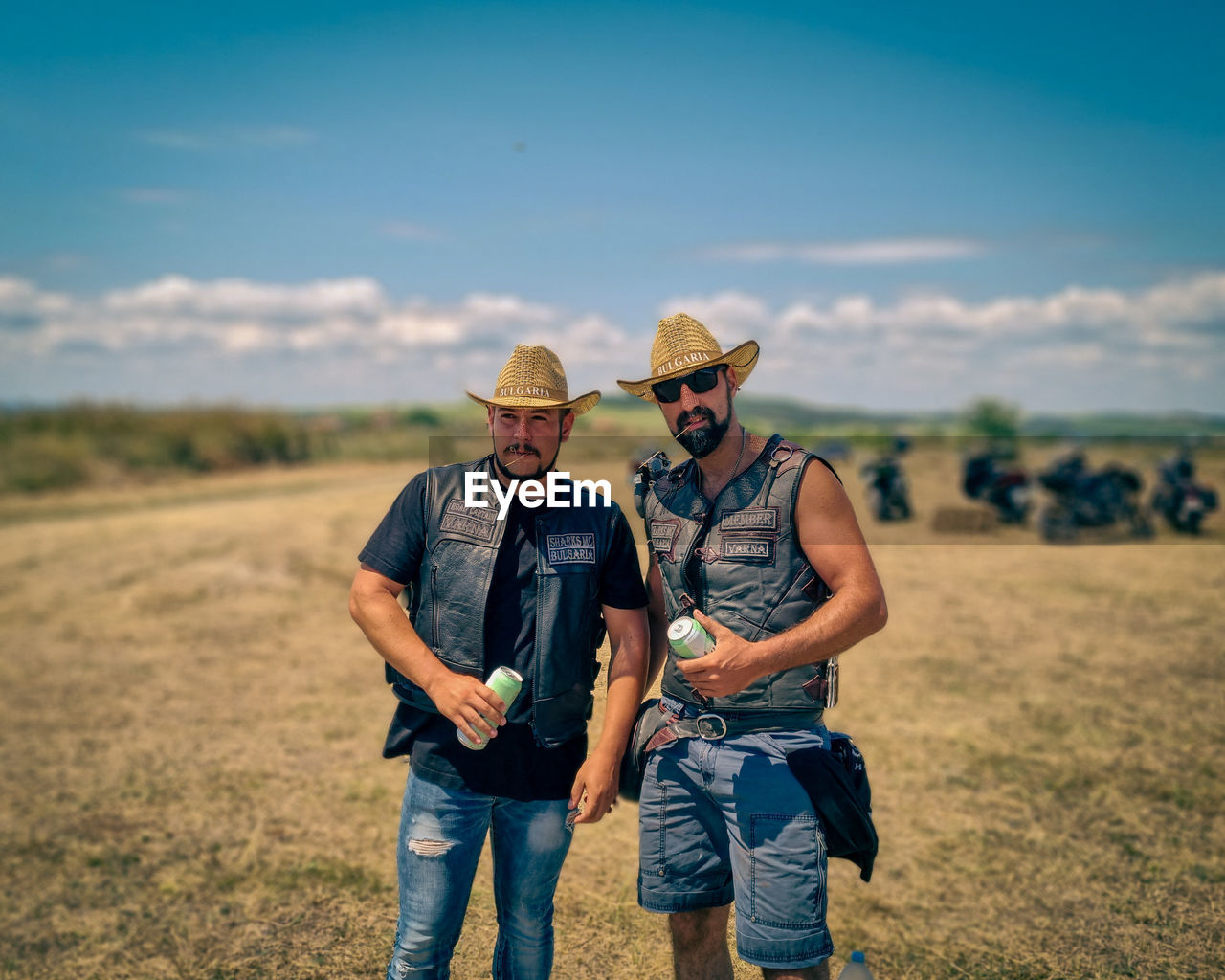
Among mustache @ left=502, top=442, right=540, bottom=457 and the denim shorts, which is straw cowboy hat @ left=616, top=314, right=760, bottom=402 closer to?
mustache @ left=502, top=442, right=540, bottom=457

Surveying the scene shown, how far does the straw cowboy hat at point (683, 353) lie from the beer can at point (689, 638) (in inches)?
35.6

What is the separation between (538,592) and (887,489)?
1518cm

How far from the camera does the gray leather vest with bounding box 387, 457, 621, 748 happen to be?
298cm

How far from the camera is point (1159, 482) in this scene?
18.2 meters

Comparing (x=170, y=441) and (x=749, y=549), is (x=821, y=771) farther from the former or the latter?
(x=170, y=441)

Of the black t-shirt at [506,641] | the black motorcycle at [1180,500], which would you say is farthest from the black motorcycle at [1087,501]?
the black t-shirt at [506,641]

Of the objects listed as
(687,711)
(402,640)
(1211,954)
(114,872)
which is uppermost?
(402,640)

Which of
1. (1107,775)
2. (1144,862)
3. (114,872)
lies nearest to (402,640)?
(114,872)

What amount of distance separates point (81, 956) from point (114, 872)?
933mm

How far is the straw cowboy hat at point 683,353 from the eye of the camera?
10.1 ft

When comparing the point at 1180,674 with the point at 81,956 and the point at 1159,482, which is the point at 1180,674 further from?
the point at 1159,482

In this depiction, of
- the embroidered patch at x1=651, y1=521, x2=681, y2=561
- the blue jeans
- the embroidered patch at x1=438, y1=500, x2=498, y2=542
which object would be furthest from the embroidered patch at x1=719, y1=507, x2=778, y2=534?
the blue jeans

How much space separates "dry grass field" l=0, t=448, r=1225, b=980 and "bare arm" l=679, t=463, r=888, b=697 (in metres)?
1.60

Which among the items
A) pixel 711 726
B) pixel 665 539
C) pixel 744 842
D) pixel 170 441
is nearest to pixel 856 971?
pixel 744 842
